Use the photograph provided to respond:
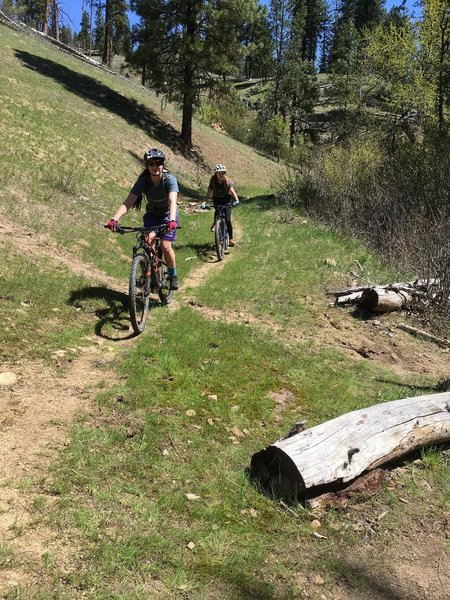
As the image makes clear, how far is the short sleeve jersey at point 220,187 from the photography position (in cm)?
1189

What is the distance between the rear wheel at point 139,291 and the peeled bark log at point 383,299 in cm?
418

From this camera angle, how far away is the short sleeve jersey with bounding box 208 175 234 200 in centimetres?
1189

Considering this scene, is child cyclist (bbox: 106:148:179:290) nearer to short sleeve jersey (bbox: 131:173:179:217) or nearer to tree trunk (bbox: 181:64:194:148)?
short sleeve jersey (bbox: 131:173:179:217)

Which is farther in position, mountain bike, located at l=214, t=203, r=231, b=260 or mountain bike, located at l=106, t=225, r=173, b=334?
mountain bike, located at l=214, t=203, r=231, b=260

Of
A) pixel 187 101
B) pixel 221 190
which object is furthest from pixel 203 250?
pixel 187 101

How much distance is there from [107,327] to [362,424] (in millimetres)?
3977

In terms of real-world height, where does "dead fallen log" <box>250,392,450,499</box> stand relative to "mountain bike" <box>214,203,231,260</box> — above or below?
below

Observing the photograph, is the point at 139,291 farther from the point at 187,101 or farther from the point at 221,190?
the point at 187,101

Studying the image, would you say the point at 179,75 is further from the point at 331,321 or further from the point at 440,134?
the point at 331,321

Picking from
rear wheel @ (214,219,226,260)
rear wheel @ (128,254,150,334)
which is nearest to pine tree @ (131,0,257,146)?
rear wheel @ (214,219,226,260)

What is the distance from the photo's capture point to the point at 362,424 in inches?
172

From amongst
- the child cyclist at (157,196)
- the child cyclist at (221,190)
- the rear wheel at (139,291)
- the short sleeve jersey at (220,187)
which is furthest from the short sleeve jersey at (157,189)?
the short sleeve jersey at (220,187)

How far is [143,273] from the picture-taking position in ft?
22.8

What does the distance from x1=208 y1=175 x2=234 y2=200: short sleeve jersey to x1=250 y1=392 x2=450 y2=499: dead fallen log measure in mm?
8268
